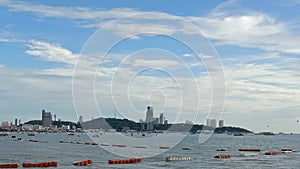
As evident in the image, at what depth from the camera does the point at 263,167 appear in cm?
9875

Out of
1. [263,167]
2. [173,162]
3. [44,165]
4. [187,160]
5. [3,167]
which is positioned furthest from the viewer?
[187,160]

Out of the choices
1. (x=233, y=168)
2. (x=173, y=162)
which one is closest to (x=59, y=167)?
(x=173, y=162)

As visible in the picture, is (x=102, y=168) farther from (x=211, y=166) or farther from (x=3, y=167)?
(x=211, y=166)

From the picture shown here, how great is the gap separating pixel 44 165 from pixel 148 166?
20.9 meters

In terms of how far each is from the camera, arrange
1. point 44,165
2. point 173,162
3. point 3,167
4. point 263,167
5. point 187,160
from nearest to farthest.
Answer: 1. point 3,167
2. point 44,165
3. point 263,167
4. point 173,162
5. point 187,160

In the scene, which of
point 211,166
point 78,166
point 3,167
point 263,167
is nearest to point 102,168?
point 78,166

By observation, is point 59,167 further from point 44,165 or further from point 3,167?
point 3,167

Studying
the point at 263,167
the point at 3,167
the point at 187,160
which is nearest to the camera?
the point at 3,167

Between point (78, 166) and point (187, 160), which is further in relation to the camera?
point (187, 160)

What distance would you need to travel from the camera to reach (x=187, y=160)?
114688 millimetres

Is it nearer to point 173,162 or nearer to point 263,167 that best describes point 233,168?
point 263,167

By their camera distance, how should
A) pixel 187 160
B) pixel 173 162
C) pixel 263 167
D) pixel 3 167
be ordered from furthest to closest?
pixel 187 160 < pixel 173 162 < pixel 263 167 < pixel 3 167

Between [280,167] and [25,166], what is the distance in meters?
53.7

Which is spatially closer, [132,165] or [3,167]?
[3,167]
